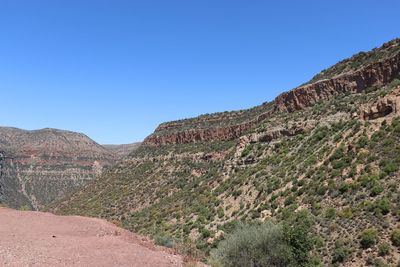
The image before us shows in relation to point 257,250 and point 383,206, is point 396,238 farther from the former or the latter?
point 257,250

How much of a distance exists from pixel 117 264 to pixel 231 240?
10566 millimetres

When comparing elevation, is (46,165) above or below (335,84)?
below

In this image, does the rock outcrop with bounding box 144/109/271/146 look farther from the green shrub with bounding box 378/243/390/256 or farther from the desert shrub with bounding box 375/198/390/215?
the green shrub with bounding box 378/243/390/256

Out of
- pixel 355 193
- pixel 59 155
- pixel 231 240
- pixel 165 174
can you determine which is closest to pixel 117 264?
pixel 231 240

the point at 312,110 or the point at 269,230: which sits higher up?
the point at 312,110

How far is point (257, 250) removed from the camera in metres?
20.7

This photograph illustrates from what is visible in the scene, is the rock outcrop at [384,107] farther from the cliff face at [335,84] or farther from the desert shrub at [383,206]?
the desert shrub at [383,206]

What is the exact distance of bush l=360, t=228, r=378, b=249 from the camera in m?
21.2

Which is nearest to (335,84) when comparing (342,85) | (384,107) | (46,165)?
(342,85)

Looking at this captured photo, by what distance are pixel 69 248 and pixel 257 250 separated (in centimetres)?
1036

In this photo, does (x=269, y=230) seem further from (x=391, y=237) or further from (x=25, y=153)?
(x=25, y=153)

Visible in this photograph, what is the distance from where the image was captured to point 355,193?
2608 cm

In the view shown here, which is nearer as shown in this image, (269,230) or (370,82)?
(269,230)

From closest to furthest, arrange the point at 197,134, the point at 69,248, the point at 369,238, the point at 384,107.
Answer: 1. the point at 69,248
2. the point at 369,238
3. the point at 384,107
4. the point at 197,134
